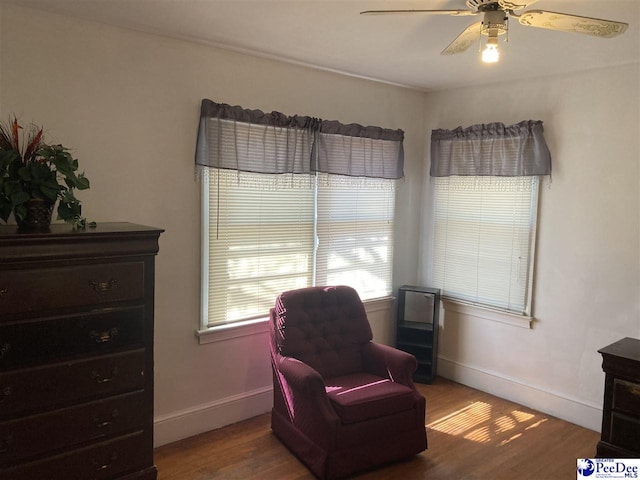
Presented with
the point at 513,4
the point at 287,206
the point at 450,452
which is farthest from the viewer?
the point at 287,206

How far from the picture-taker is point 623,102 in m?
3.32

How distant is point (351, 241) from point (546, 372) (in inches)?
70.3

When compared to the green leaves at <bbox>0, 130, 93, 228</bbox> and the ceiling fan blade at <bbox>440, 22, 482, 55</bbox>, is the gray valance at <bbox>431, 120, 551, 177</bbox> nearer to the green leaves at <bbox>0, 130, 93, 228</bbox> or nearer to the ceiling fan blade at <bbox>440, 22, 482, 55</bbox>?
the ceiling fan blade at <bbox>440, 22, 482, 55</bbox>

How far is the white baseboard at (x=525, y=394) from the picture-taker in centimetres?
355

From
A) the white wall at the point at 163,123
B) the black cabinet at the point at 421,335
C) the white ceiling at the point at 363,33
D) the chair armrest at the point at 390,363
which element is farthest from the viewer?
the black cabinet at the point at 421,335

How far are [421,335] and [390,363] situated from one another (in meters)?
1.16

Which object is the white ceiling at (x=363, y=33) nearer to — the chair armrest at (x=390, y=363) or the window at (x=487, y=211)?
the window at (x=487, y=211)

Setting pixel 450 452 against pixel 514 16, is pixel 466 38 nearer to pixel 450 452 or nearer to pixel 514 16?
pixel 514 16

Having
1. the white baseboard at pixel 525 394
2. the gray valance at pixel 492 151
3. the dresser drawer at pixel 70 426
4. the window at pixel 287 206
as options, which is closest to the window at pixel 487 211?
the gray valance at pixel 492 151

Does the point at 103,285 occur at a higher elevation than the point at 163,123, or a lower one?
lower

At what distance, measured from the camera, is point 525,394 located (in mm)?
3910

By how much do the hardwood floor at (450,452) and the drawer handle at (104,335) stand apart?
98 centimetres

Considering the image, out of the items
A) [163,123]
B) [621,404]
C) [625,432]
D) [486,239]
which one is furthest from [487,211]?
[163,123]

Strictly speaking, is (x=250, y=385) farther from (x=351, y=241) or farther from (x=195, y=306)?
(x=351, y=241)
